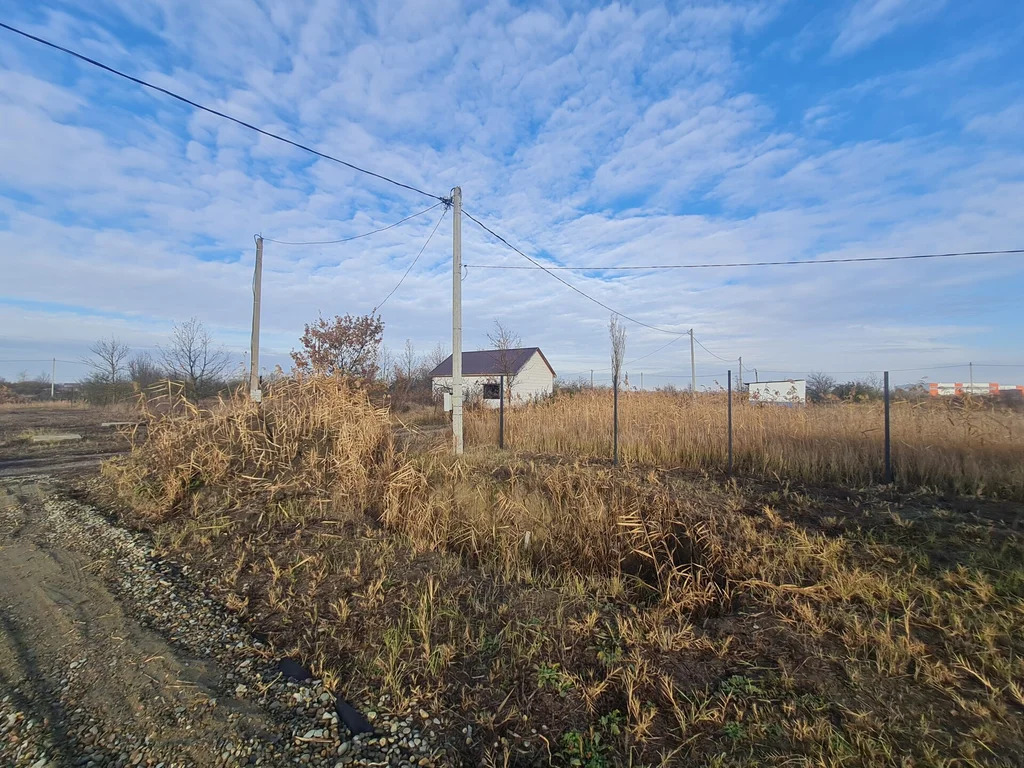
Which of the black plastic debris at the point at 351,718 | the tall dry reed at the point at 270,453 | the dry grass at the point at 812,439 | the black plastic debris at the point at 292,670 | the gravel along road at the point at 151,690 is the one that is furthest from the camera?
the dry grass at the point at 812,439

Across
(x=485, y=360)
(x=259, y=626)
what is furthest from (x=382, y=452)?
(x=485, y=360)

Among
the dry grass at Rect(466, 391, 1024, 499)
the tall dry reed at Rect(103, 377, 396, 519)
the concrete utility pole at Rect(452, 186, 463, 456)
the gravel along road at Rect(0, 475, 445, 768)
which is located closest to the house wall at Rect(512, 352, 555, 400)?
the dry grass at Rect(466, 391, 1024, 499)

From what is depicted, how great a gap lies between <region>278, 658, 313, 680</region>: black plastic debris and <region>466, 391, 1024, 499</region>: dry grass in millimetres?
6703

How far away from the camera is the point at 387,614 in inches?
139

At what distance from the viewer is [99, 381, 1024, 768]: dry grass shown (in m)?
2.35

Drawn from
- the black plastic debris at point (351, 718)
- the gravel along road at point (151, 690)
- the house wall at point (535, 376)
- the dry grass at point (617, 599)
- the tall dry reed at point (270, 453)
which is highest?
the house wall at point (535, 376)

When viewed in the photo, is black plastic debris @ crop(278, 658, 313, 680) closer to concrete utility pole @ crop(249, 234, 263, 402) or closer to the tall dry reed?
the tall dry reed

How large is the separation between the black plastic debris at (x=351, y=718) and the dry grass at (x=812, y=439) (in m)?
6.75

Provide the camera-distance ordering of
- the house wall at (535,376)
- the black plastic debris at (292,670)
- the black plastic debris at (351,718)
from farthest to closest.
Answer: the house wall at (535,376) → the black plastic debris at (292,670) → the black plastic debris at (351,718)

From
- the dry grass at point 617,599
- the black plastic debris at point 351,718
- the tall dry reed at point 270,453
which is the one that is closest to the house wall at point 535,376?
the tall dry reed at point 270,453

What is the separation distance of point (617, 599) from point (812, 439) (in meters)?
6.04

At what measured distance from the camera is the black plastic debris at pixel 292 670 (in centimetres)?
290

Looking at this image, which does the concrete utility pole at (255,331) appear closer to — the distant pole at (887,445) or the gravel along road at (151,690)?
the gravel along road at (151,690)

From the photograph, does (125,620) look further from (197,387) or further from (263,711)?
(197,387)
